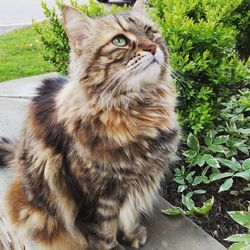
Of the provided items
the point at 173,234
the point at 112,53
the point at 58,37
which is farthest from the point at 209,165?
the point at 58,37

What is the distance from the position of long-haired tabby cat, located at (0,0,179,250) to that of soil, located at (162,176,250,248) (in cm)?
38

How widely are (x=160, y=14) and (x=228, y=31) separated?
0.68 metres

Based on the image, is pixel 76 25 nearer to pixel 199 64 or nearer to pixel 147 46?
pixel 147 46

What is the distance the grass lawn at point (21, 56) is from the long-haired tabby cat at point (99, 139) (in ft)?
8.68

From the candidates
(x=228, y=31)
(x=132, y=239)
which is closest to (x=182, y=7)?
(x=228, y=31)

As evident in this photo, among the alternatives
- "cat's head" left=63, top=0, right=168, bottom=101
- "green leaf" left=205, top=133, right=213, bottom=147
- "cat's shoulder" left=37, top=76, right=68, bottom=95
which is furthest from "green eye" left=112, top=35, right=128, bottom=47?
"green leaf" left=205, top=133, right=213, bottom=147

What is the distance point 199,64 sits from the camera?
2.27 m

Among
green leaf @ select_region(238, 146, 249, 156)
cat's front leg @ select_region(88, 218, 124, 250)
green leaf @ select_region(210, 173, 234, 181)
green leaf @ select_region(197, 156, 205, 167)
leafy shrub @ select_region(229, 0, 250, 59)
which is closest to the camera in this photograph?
cat's front leg @ select_region(88, 218, 124, 250)

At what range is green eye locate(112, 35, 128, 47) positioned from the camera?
65.7 inches

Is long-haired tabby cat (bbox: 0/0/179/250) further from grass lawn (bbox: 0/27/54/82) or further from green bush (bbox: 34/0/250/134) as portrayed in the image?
grass lawn (bbox: 0/27/54/82)

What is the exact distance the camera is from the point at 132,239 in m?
1.97

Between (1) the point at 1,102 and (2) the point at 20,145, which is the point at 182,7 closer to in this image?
(2) the point at 20,145

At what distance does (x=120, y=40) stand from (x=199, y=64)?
790 mm

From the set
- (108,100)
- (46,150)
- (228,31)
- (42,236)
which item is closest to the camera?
(108,100)
